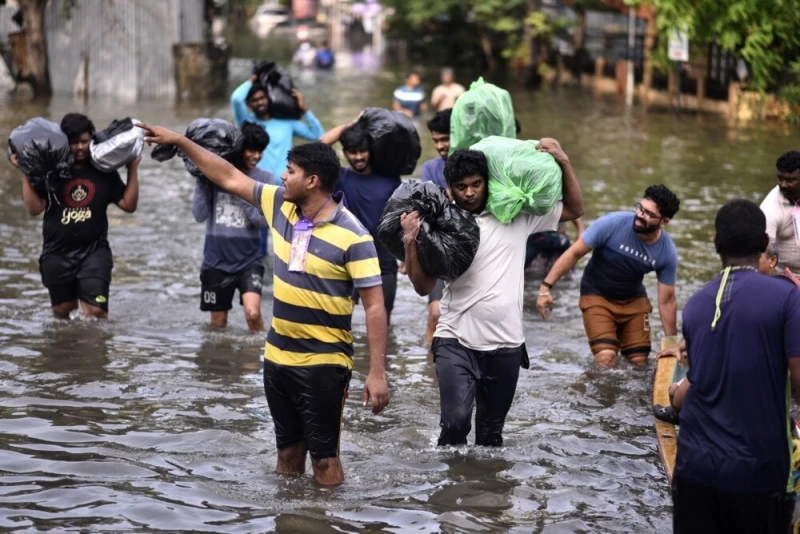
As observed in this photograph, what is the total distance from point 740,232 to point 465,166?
6.31 ft

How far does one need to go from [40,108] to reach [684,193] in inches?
536

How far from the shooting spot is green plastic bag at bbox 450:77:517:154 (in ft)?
27.9

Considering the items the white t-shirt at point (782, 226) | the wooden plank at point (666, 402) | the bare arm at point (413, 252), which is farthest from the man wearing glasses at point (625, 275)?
the bare arm at point (413, 252)

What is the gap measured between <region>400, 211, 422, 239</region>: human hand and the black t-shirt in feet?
12.3

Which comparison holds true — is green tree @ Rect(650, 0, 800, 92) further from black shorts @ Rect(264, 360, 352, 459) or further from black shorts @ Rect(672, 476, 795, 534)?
black shorts @ Rect(672, 476, 795, 534)

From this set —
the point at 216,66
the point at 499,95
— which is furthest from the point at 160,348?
the point at 216,66

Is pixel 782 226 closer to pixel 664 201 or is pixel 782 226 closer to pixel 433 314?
pixel 664 201

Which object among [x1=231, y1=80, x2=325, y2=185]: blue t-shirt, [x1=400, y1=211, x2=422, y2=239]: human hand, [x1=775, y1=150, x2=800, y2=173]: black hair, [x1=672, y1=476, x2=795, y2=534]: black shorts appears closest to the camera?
[x1=672, y1=476, x2=795, y2=534]: black shorts

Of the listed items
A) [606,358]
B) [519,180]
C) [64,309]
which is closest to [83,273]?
[64,309]

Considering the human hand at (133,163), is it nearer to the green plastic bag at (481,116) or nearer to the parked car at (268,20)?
the green plastic bag at (481,116)

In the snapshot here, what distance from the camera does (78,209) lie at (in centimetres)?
915

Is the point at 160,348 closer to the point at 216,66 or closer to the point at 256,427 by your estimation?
the point at 256,427

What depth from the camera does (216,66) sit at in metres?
29.4

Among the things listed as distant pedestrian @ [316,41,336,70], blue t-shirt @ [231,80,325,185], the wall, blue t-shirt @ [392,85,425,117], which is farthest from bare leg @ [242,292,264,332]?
distant pedestrian @ [316,41,336,70]
